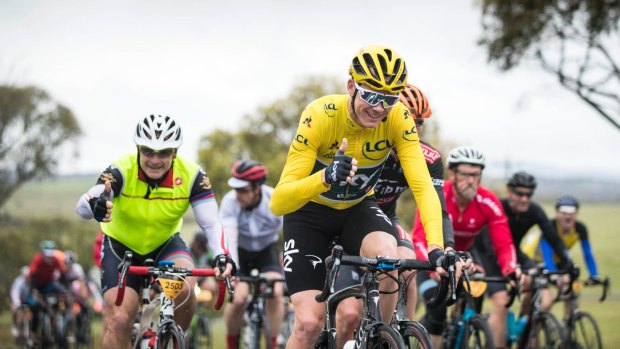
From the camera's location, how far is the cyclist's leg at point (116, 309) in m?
7.37

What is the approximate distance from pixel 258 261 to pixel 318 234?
507 cm

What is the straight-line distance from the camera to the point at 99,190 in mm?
7047

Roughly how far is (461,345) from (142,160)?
3.68 m

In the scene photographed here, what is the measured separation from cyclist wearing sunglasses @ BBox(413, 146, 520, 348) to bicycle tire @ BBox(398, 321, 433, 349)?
301 centimetres

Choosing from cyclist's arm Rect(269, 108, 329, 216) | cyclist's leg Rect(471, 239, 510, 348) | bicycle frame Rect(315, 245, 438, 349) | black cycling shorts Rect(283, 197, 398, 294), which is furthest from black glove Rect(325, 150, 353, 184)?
cyclist's leg Rect(471, 239, 510, 348)

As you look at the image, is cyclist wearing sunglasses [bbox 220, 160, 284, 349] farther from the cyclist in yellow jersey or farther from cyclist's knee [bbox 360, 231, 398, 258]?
cyclist's knee [bbox 360, 231, 398, 258]

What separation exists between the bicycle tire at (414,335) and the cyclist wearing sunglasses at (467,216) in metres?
3.01

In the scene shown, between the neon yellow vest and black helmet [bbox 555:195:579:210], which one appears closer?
the neon yellow vest

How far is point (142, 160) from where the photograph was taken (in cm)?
736

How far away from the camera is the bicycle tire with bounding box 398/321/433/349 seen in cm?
533

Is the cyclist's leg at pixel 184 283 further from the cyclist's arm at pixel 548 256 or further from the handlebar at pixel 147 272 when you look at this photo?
the cyclist's arm at pixel 548 256

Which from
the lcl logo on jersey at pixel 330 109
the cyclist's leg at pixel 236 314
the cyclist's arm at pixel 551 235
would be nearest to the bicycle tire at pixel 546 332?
the cyclist's arm at pixel 551 235

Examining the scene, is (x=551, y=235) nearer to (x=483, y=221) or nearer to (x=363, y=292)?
(x=483, y=221)

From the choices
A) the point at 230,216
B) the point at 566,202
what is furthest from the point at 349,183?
the point at 566,202
